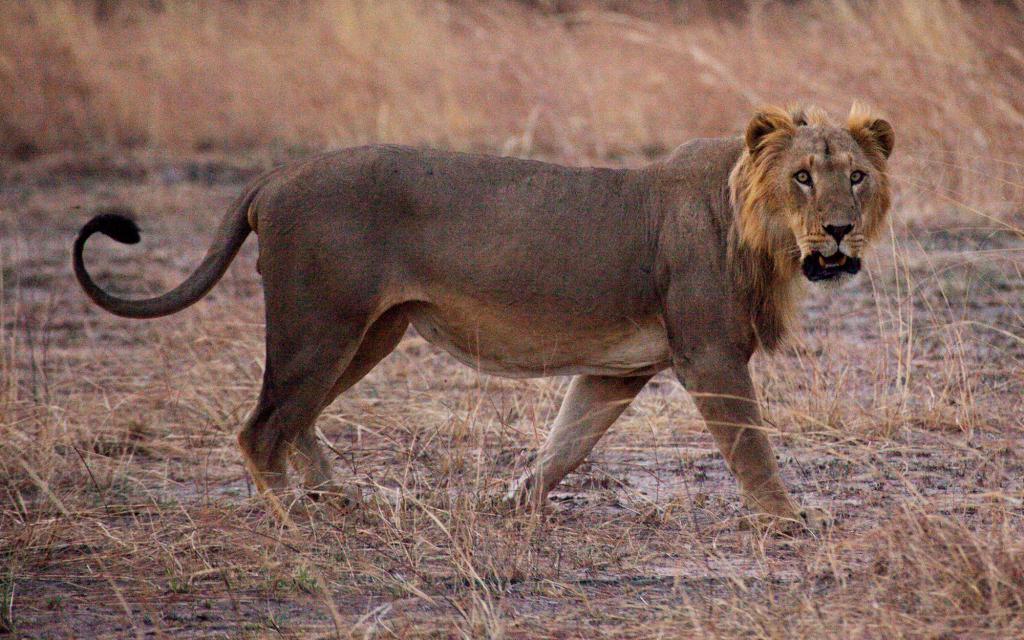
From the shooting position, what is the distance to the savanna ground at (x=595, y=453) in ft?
12.5

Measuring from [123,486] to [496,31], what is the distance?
907cm

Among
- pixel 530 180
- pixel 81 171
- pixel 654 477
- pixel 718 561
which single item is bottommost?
pixel 81 171

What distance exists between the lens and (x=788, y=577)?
4.08m

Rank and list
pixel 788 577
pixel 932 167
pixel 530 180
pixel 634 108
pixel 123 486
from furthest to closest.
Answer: pixel 634 108 → pixel 932 167 → pixel 123 486 → pixel 530 180 → pixel 788 577

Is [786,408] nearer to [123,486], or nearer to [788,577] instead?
[788,577]

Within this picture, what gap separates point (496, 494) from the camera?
16.5ft

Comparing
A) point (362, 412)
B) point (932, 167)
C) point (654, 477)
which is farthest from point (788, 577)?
point (932, 167)

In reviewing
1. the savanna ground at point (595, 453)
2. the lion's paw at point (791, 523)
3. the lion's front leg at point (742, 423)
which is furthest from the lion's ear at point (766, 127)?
the lion's paw at point (791, 523)

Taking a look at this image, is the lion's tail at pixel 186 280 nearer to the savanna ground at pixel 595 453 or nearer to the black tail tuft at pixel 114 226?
the black tail tuft at pixel 114 226

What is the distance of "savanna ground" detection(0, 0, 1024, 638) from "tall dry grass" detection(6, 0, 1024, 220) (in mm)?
129

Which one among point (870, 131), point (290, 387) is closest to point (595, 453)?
point (290, 387)

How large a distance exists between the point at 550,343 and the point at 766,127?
95 cm

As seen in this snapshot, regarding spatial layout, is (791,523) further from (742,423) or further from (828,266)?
(828,266)

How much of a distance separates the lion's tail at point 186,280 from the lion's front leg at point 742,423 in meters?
1.54
